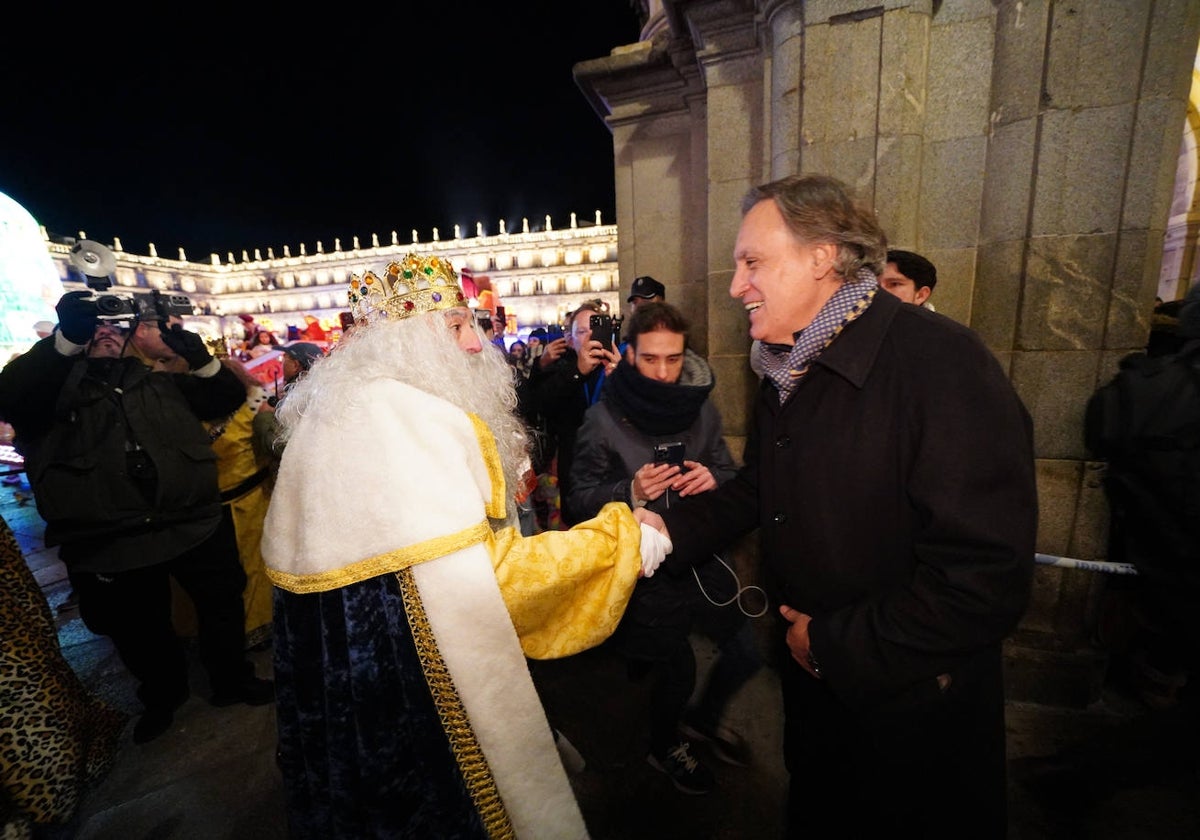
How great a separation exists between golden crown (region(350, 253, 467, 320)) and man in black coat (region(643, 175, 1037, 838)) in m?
1.12

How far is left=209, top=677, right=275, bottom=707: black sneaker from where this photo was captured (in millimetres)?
3121

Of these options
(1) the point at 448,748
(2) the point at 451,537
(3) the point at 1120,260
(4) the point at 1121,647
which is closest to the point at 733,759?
(1) the point at 448,748

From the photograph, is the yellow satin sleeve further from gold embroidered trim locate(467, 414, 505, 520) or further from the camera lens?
the camera lens

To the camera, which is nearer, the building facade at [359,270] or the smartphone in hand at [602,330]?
the smartphone in hand at [602,330]

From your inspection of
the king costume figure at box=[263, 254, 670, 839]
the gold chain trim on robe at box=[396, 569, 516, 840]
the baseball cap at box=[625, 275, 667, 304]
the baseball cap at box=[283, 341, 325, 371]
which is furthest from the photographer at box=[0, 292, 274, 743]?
the baseball cap at box=[625, 275, 667, 304]

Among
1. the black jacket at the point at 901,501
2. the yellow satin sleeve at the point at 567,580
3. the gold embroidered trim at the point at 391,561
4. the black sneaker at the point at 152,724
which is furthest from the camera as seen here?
the black sneaker at the point at 152,724

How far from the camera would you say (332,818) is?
5.18 feet

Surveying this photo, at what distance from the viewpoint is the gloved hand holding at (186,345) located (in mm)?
3029

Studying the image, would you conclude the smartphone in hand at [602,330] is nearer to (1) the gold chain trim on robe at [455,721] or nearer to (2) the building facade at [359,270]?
(1) the gold chain trim on robe at [455,721]

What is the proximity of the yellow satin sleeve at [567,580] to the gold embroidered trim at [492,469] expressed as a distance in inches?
3.1

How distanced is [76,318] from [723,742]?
162 inches

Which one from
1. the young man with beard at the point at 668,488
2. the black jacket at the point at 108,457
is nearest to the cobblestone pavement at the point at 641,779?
the young man with beard at the point at 668,488

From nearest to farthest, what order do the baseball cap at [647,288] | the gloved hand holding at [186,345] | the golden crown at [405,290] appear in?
1. the golden crown at [405,290]
2. the gloved hand holding at [186,345]
3. the baseball cap at [647,288]

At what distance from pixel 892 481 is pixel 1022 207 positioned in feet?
7.26
